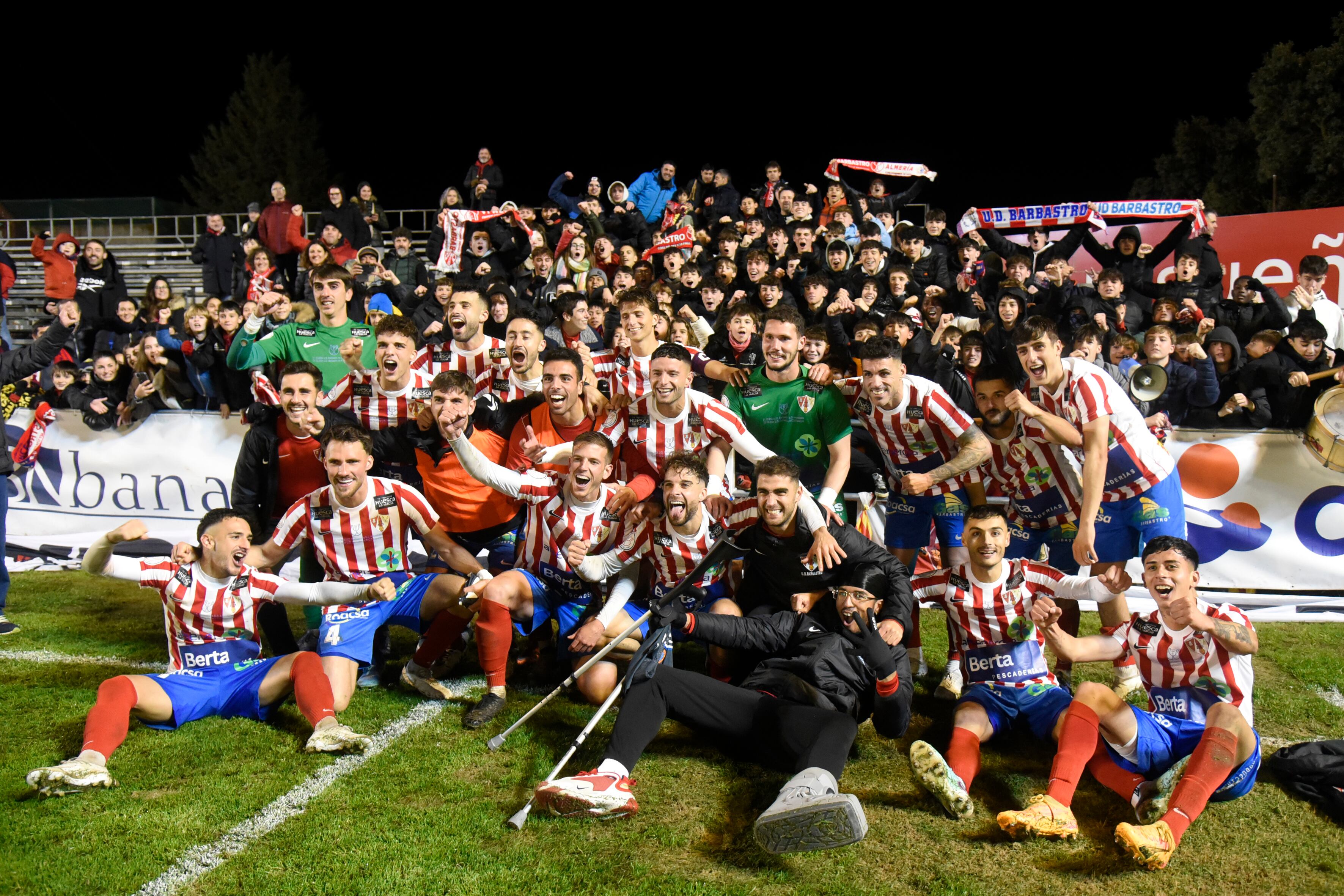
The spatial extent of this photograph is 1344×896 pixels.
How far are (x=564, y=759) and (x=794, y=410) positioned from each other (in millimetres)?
2703

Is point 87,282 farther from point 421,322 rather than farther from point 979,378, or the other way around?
point 979,378

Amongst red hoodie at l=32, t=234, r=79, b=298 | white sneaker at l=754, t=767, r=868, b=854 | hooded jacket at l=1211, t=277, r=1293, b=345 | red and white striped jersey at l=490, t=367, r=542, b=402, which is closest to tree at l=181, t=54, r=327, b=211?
red hoodie at l=32, t=234, r=79, b=298

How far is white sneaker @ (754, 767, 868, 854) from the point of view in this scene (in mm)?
3250

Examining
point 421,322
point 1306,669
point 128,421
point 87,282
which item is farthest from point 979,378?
point 87,282

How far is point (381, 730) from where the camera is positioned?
4.62 metres

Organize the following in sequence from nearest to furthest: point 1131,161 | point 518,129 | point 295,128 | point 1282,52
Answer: point 1282,52 → point 1131,161 → point 518,129 → point 295,128

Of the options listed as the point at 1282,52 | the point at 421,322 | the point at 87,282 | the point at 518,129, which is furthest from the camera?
the point at 518,129

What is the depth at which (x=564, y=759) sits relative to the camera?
12.7 feet

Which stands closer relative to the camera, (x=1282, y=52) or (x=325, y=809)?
(x=325, y=809)

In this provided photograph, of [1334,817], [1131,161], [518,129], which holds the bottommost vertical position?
[1334,817]

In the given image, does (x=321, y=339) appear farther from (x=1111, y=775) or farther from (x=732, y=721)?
(x=1111, y=775)

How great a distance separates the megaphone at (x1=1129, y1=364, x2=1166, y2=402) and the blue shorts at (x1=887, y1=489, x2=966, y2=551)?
2284mm

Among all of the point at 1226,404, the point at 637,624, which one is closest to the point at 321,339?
the point at 637,624

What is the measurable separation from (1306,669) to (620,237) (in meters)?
9.58
